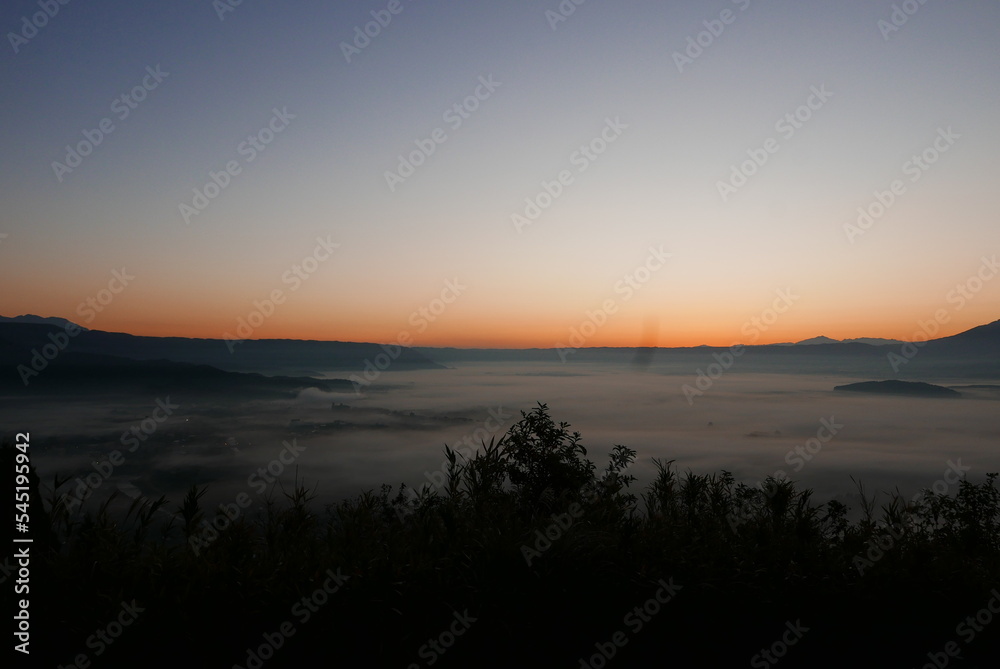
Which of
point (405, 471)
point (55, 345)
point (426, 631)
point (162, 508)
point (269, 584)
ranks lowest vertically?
point (405, 471)

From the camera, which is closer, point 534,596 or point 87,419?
point 534,596

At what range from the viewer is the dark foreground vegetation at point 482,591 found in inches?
178

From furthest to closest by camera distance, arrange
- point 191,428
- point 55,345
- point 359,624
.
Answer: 1. point 191,428
2. point 55,345
3. point 359,624

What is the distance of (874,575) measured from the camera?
547 cm

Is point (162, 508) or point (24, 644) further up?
point (162, 508)

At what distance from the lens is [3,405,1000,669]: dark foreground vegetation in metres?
4.52

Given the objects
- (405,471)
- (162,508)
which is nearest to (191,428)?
(405,471)

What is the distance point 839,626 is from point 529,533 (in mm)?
3015

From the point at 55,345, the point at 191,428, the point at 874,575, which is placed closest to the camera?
the point at 874,575

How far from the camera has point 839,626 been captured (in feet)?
16.4

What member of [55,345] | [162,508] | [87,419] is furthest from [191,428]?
[162,508]

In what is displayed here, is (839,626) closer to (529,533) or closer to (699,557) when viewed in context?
(699,557)

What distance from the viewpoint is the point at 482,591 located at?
4.95 meters

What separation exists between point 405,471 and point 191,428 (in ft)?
327
